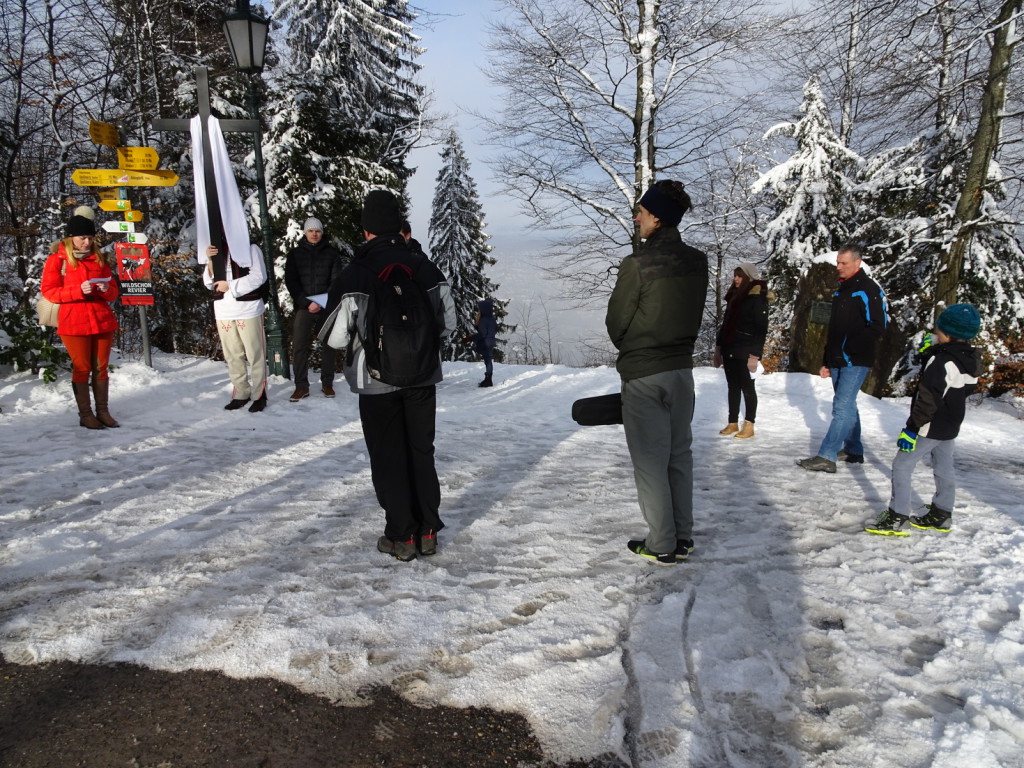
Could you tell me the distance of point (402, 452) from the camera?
12.0ft

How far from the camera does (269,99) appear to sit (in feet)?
60.3

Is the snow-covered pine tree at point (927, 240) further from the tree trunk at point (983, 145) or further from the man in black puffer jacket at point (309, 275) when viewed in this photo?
the man in black puffer jacket at point (309, 275)

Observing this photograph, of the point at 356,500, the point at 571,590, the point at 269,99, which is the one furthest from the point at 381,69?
the point at 571,590

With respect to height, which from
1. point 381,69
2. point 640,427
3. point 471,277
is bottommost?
point 640,427

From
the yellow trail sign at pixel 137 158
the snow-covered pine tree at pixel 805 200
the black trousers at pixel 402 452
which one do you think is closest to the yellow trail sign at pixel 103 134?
the yellow trail sign at pixel 137 158

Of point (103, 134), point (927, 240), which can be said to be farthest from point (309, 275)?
point (927, 240)

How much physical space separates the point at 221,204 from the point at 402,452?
4360 millimetres

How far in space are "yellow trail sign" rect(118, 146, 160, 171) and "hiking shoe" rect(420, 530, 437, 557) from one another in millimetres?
6861

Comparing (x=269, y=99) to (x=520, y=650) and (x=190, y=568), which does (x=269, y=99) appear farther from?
(x=520, y=650)

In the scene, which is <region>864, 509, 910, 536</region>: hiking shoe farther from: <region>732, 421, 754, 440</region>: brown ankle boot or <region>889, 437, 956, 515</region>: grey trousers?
<region>732, 421, 754, 440</region>: brown ankle boot

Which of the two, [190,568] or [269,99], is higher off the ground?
[269,99]

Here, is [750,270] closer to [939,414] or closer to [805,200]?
[939,414]

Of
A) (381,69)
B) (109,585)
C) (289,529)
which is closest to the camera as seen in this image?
(109,585)

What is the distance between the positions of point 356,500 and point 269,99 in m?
Result: 17.5
